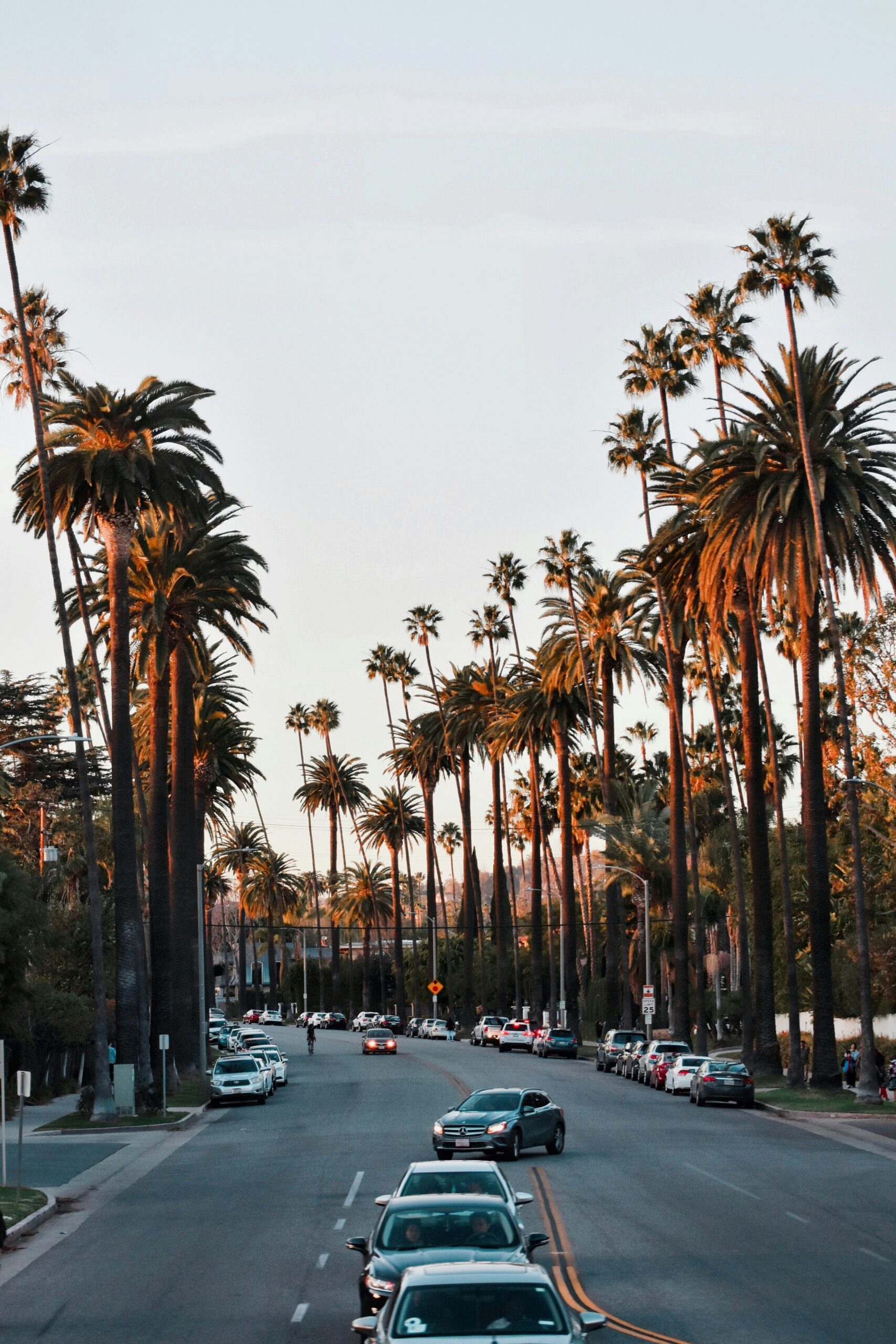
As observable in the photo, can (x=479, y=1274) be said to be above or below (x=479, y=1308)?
above

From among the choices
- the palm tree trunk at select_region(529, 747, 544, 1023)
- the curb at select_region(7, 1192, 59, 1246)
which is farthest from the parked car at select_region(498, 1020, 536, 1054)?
the curb at select_region(7, 1192, 59, 1246)

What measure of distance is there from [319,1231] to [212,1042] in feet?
223

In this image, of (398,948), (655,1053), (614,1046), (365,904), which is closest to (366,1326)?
(655,1053)

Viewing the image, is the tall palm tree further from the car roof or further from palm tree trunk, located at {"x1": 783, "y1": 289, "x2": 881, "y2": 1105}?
the car roof

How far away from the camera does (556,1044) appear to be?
75938 mm

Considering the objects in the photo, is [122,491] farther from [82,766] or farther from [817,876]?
[817,876]

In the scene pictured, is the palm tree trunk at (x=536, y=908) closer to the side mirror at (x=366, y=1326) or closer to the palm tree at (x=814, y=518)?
the palm tree at (x=814, y=518)

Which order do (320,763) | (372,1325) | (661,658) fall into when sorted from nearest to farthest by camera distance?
(372,1325), (661,658), (320,763)

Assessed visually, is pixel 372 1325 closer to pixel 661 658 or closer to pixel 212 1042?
pixel 661 658

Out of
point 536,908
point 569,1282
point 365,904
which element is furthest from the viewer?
point 365,904

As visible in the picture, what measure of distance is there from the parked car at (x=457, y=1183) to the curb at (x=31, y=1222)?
26.3ft

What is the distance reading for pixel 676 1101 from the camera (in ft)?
162

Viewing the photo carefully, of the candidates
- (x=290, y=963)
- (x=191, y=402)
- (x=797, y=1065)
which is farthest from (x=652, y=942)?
(x=290, y=963)

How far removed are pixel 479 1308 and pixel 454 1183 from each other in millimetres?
6187
